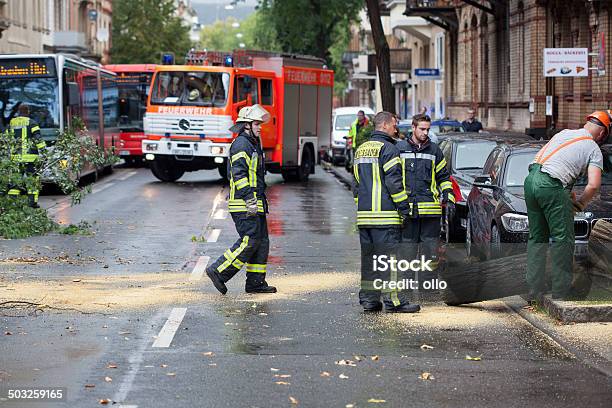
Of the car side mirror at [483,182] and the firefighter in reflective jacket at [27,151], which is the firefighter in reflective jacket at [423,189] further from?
the firefighter in reflective jacket at [27,151]

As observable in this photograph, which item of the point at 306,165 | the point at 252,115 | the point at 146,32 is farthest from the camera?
the point at 146,32

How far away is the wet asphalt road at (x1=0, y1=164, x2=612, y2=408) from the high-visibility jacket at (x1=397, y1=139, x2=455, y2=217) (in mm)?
880

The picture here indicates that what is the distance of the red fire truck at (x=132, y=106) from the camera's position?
129 feet

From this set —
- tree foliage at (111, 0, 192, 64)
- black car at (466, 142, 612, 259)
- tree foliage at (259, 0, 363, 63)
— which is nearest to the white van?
tree foliage at (259, 0, 363, 63)

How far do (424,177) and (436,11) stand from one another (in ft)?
118

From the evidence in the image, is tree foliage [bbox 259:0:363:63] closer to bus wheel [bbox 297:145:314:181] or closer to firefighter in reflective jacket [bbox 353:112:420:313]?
bus wheel [bbox 297:145:314:181]

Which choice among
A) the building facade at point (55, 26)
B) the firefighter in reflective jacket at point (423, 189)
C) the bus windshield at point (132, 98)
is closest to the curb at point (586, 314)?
the firefighter in reflective jacket at point (423, 189)

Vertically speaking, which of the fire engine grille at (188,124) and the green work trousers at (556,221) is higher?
the fire engine grille at (188,124)

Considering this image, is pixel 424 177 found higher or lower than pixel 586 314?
higher

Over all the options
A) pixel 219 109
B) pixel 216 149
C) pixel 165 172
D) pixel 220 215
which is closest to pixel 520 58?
pixel 219 109

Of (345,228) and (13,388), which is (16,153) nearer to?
(345,228)

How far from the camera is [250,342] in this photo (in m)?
9.51

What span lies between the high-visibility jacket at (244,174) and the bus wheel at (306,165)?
21.1 meters

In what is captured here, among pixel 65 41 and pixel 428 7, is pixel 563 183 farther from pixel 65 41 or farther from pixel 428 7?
pixel 65 41
